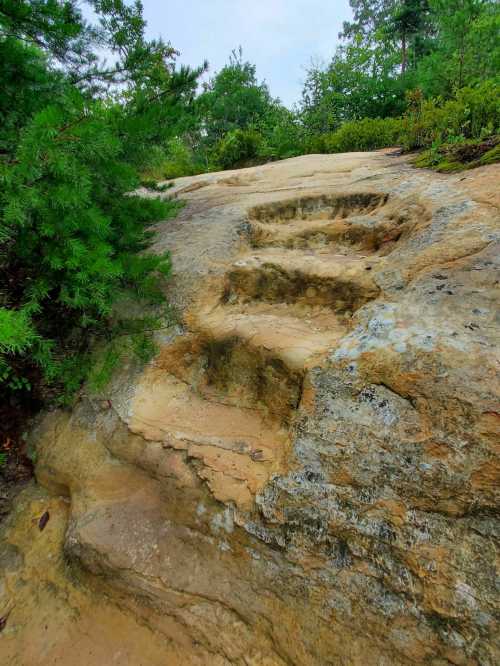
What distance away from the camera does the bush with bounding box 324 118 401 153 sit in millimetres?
7743

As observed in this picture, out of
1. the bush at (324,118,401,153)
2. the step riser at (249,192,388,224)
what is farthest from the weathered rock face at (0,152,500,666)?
the bush at (324,118,401,153)

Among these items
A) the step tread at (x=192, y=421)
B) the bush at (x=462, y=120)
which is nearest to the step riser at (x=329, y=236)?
the step tread at (x=192, y=421)

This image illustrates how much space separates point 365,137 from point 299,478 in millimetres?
8722

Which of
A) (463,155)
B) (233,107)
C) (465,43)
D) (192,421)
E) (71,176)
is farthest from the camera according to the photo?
(233,107)

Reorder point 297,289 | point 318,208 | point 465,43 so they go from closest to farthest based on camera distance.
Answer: point 297,289
point 318,208
point 465,43

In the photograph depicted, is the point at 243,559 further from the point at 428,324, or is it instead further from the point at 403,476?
the point at 428,324

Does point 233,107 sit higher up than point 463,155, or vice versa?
point 233,107

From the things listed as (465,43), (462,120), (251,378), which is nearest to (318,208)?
(251,378)

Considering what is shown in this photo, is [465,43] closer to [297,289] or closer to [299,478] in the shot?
[297,289]

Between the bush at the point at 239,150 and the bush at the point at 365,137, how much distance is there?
8.23ft

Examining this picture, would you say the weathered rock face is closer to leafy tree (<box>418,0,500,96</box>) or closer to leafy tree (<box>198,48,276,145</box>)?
leafy tree (<box>418,0,500,96</box>)

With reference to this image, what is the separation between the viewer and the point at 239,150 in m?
10.3

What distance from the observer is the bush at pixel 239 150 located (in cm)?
1020

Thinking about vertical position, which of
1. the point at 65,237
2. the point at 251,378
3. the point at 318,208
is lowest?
the point at 251,378
